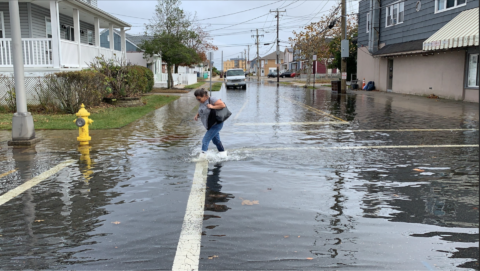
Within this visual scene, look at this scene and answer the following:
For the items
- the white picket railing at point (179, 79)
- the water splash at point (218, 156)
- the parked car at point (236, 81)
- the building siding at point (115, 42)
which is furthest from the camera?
the building siding at point (115, 42)

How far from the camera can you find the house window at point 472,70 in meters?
21.4

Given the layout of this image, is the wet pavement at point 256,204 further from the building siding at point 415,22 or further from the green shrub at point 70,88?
the building siding at point 415,22

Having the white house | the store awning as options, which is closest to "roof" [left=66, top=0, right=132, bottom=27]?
the white house

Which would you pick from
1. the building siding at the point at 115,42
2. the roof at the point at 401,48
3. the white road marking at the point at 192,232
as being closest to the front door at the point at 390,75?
the roof at the point at 401,48

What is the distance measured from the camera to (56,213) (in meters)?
5.36

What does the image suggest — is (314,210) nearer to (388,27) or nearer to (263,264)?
(263,264)

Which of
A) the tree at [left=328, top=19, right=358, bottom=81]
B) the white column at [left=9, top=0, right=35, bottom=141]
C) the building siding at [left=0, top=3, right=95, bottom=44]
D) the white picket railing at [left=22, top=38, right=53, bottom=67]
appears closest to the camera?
the white column at [left=9, top=0, right=35, bottom=141]

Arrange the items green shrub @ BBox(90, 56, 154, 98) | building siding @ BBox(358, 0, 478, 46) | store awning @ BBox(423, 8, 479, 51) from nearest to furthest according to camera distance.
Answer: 1. store awning @ BBox(423, 8, 479, 51)
2. green shrub @ BBox(90, 56, 154, 98)
3. building siding @ BBox(358, 0, 478, 46)

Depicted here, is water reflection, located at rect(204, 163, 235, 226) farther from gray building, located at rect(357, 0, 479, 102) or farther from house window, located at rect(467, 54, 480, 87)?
house window, located at rect(467, 54, 480, 87)

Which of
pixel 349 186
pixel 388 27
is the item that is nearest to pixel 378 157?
pixel 349 186

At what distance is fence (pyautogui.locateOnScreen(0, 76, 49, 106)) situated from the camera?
51.9 feet

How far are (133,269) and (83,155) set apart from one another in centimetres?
589

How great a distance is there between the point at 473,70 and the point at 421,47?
397 centimetres

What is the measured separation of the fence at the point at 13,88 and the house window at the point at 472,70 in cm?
2001
